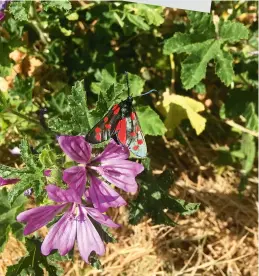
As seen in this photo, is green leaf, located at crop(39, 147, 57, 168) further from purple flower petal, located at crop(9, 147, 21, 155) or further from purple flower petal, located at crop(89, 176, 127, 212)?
purple flower petal, located at crop(9, 147, 21, 155)

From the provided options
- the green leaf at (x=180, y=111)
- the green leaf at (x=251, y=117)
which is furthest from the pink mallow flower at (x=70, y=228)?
the green leaf at (x=251, y=117)

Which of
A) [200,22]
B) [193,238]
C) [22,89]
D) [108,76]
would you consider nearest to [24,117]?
[22,89]

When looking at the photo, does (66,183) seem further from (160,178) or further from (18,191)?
(160,178)

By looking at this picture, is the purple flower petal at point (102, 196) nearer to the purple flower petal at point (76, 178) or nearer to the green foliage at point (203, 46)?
the purple flower petal at point (76, 178)

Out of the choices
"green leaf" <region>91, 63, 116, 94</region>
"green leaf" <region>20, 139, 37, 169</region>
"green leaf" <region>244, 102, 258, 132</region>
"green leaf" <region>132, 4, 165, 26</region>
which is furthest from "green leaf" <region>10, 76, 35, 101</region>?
"green leaf" <region>244, 102, 258, 132</region>

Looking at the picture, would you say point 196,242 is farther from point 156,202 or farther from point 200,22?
point 200,22
